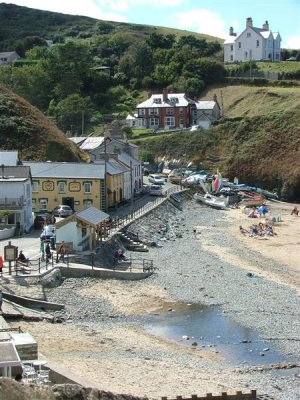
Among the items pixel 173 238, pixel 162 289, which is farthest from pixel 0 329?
pixel 173 238

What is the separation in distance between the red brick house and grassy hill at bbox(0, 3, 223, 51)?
6403 cm

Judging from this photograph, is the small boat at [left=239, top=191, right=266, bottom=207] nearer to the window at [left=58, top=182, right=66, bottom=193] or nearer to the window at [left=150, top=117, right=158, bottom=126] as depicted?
the window at [left=58, top=182, right=66, bottom=193]

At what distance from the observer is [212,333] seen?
28.4 m

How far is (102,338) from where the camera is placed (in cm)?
2636

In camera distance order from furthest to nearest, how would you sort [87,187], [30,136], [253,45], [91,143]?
1. [253,45]
2. [91,143]
3. [30,136]
4. [87,187]

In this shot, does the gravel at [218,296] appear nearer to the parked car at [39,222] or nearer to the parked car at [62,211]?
the parked car at [62,211]

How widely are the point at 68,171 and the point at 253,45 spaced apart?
7770cm

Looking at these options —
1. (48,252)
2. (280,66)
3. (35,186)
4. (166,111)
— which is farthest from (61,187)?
(280,66)

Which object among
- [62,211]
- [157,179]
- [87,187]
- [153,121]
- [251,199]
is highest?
[153,121]

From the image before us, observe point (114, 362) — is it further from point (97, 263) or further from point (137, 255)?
point (137, 255)

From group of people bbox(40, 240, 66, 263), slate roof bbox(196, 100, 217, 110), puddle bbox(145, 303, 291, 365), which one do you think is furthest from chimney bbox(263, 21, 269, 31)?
puddle bbox(145, 303, 291, 365)

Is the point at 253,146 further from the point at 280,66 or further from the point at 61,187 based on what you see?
the point at 61,187

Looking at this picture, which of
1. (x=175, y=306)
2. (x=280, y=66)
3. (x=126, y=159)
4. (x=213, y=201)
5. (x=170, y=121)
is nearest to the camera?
(x=175, y=306)

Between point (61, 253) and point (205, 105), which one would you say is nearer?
point (61, 253)
